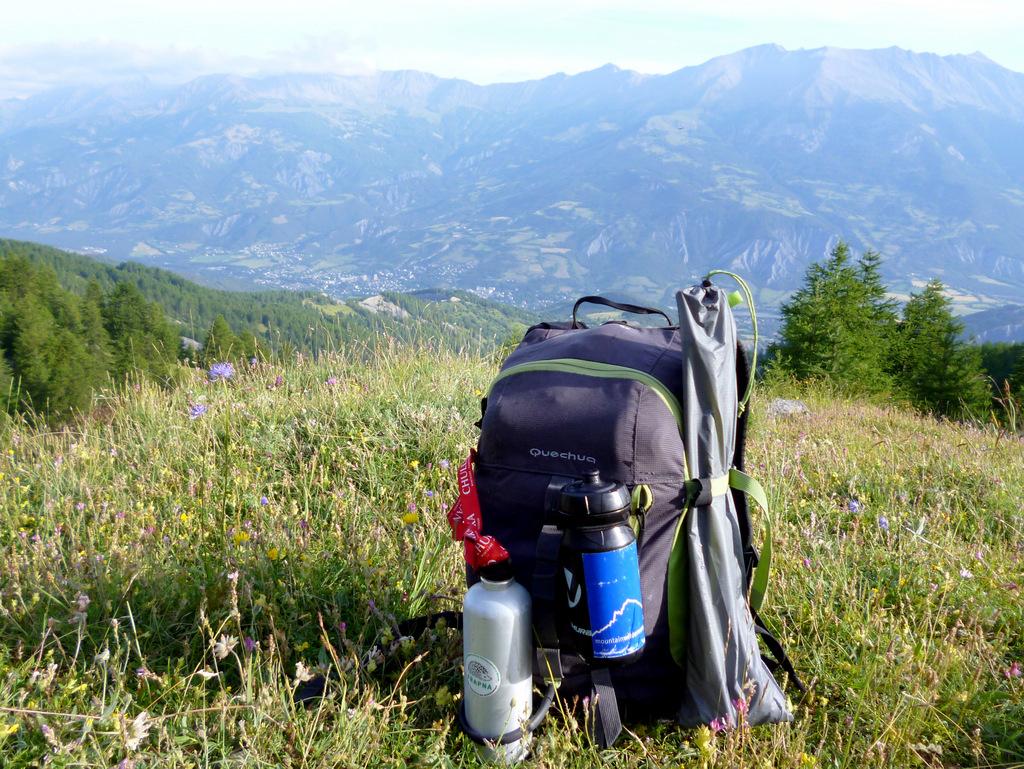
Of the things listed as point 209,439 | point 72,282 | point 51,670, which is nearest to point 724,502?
point 51,670

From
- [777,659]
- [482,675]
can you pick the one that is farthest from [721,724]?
[482,675]

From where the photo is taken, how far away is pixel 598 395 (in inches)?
90.9

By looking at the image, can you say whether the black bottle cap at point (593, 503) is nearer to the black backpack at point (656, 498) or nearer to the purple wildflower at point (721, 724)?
the black backpack at point (656, 498)

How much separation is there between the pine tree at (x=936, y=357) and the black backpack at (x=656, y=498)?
2995 cm

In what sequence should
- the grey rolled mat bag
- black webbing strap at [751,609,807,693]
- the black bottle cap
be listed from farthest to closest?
black webbing strap at [751,609,807,693]
the grey rolled mat bag
the black bottle cap

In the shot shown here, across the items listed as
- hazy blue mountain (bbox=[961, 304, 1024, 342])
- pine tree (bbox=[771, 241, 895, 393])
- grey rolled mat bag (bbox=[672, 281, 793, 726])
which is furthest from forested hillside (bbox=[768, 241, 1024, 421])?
hazy blue mountain (bbox=[961, 304, 1024, 342])

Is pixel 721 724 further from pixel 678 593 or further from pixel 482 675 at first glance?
pixel 482 675

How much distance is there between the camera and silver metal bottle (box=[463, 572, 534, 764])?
2156 mm

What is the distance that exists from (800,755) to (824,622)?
96 cm

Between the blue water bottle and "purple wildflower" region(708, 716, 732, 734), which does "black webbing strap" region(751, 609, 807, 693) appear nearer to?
"purple wildflower" region(708, 716, 732, 734)

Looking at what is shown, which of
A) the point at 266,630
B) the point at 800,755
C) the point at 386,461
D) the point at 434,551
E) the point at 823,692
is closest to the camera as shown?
the point at 800,755

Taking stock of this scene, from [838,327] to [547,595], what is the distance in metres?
31.6

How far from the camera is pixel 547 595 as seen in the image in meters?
2.17

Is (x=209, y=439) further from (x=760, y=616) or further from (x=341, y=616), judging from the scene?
(x=760, y=616)
